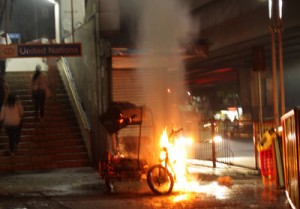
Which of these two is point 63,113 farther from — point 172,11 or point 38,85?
point 172,11

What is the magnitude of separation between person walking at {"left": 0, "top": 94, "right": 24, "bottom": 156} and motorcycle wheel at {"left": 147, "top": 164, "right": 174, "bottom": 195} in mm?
4921

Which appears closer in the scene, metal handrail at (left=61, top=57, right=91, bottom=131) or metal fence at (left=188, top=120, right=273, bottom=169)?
metal fence at (left=188, top=120, right=273, bottom=169)

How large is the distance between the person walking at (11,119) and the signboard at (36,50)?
1081 millimetres

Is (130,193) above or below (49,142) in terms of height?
below

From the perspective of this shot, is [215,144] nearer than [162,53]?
No

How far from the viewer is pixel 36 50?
14.2m

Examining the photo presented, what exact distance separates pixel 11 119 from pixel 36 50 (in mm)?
1774

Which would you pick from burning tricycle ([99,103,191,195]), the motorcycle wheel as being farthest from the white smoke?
the motorcycle wheel

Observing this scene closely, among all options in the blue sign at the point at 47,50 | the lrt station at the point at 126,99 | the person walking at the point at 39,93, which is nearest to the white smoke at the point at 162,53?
the lrt station at the point at 126,99

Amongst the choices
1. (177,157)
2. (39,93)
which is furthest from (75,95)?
(177,157)

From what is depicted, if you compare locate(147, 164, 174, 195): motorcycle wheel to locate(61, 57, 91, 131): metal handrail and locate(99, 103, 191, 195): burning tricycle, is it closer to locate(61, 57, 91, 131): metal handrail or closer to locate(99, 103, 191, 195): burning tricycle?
locate(99, 103, 191, 195): burning tricycle

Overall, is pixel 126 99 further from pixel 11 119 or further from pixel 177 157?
pixel 177 157

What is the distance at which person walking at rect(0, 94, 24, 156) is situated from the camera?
14.0 metres

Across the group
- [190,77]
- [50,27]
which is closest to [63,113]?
[50,27]
